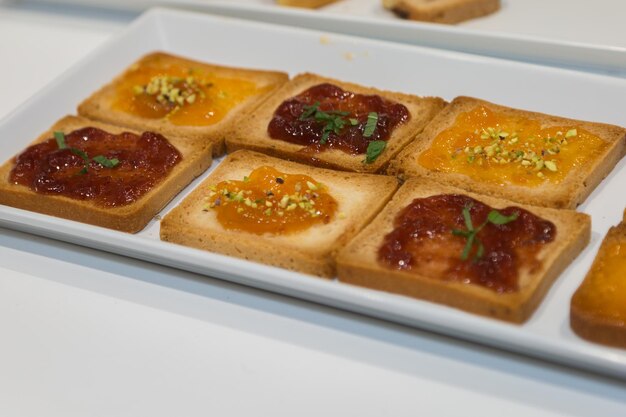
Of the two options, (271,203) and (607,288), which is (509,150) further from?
(271,203)

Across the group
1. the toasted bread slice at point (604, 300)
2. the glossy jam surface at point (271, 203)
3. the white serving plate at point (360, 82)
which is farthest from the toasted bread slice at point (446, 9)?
the toasted bread slice at point (604, 300)

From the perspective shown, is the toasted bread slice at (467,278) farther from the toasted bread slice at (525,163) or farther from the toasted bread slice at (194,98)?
the toasted bread slice at (194,98)

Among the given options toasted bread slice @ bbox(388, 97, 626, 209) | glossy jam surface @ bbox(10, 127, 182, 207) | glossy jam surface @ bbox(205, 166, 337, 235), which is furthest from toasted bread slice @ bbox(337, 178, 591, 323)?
glossy jam surface @ bbox(10, 127, 182, 207)

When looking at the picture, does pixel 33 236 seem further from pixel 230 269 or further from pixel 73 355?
pixel 230 269

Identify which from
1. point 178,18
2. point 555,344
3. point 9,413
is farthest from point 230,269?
point 178,18

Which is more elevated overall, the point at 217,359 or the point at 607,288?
the point at 607,288

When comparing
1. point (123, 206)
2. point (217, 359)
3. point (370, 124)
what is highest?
point (370, 124)

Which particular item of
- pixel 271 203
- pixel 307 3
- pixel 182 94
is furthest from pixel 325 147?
pixel 307 3
